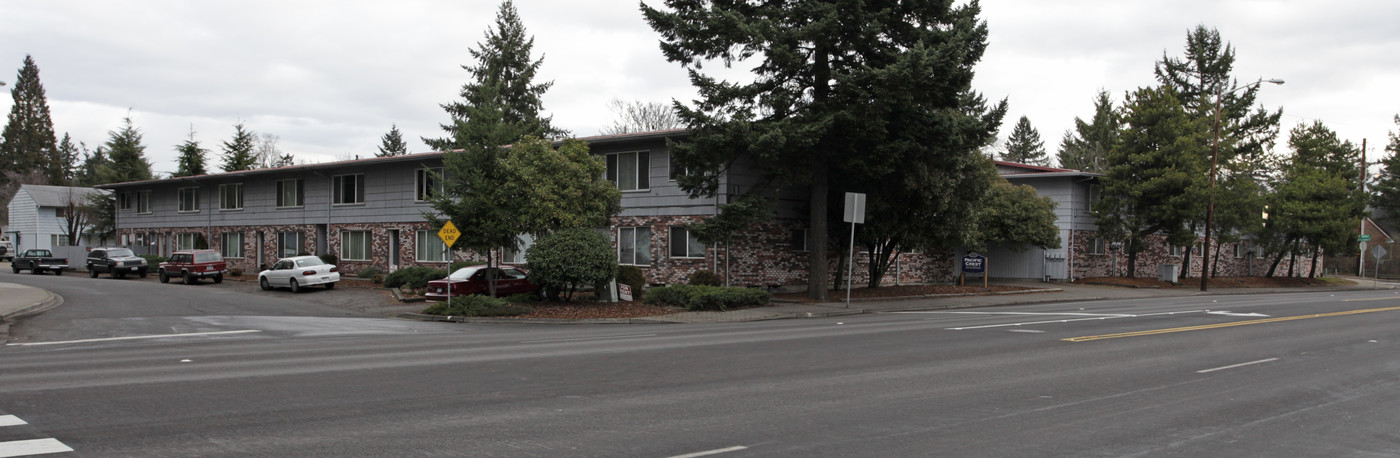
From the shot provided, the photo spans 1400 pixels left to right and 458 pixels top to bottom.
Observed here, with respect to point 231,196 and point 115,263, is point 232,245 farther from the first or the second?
point 115,263

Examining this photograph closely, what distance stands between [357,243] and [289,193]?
5.75m

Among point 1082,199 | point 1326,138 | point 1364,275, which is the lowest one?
point 1364,275

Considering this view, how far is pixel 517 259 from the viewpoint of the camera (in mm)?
35156

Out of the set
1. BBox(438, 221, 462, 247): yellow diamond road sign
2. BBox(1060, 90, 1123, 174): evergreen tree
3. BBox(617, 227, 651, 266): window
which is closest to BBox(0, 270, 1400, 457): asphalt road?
BBox(438, 221, 462, 247): yellow diamond road sign

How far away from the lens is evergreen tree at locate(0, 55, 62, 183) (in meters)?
95.2

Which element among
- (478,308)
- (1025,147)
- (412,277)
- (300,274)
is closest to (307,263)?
(300,274)

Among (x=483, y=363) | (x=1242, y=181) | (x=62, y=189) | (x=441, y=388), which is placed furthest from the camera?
(x=62, y=189)

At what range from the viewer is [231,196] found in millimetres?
47156

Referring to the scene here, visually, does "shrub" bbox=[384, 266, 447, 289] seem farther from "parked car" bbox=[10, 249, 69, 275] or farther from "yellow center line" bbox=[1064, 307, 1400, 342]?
"parked car" bbox=[10, 249, 69, 275]

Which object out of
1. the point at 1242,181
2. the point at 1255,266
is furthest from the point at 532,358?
the point at 1255,266

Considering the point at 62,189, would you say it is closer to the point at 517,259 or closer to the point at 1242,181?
the point at 517,259

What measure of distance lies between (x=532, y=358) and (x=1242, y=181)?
40.3 m

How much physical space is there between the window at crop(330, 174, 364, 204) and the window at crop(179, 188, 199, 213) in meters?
13.1

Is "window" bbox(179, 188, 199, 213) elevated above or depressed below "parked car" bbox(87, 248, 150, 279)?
above
